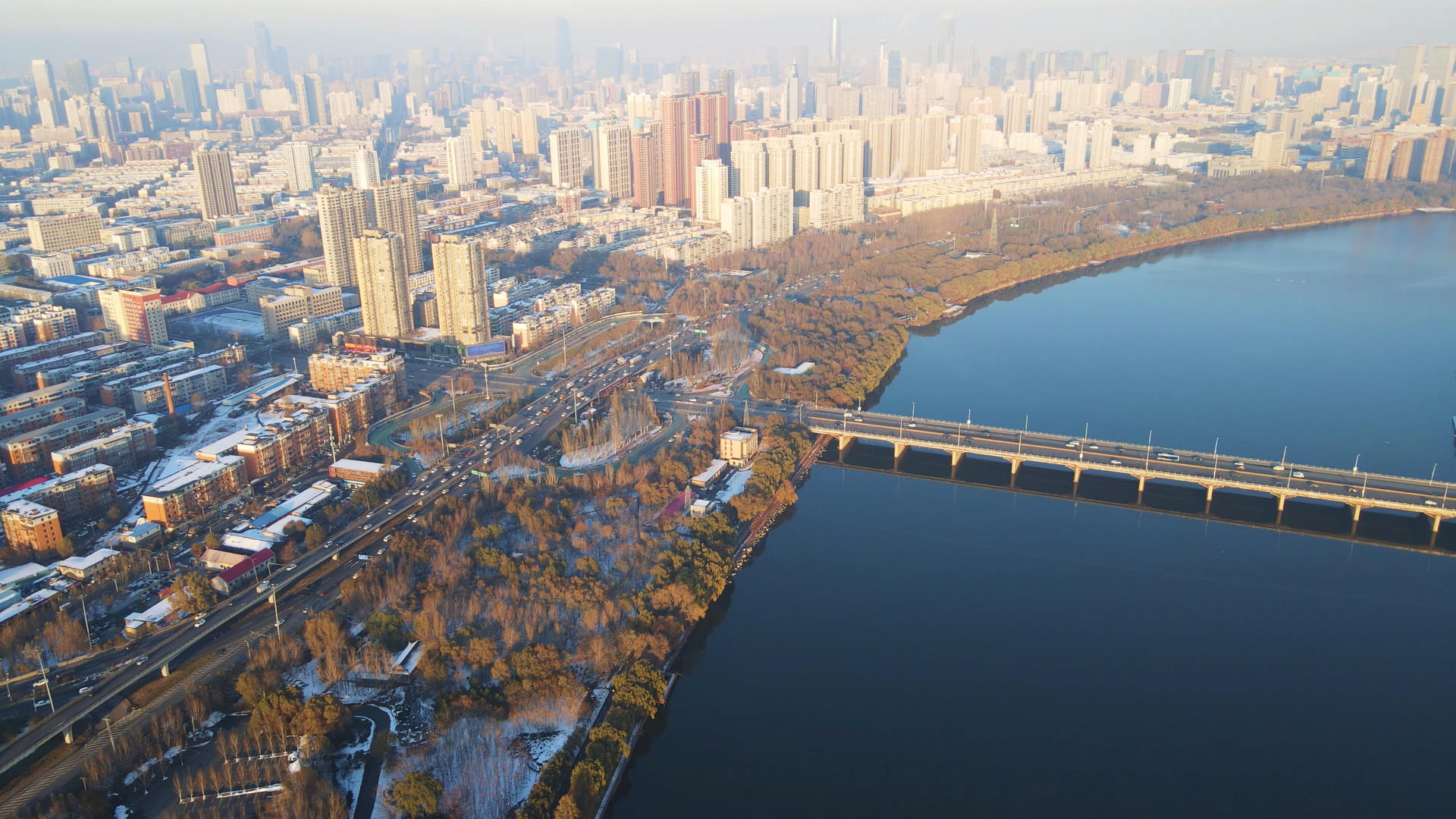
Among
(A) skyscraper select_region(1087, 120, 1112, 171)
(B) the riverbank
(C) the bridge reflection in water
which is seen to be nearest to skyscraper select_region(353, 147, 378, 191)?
(B) the riverbank

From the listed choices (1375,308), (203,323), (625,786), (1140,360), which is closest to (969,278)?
(1140,360)

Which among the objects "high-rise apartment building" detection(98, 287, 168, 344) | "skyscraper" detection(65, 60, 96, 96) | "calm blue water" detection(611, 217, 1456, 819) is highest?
"skyscraper" detection(65, 60, 96, 96)

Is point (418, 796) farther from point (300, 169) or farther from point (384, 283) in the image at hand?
point (300, 169)

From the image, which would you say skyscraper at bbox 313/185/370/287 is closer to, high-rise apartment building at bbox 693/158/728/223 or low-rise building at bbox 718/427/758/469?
high-rise apartment building at bbox 693/158/728/223

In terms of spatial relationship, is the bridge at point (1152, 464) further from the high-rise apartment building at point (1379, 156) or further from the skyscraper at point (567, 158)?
the high-rise apartment building at point (1379, 156)

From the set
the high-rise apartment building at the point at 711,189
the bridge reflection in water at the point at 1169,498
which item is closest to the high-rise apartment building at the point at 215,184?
the high-rise apartment building at the point at 711,189

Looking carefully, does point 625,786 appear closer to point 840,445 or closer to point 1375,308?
point 840,445

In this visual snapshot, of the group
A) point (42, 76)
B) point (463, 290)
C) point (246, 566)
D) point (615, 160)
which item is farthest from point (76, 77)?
point (246, 566)
